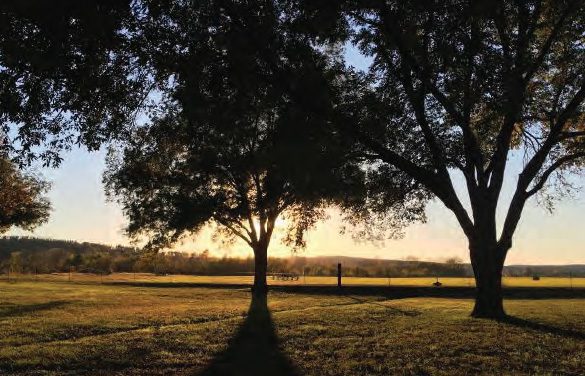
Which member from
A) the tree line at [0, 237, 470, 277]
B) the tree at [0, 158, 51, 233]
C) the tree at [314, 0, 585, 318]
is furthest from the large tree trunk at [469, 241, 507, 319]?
the tree line at [0, 237, 470, 277]

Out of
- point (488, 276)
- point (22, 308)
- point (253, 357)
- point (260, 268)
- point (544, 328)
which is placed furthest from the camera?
point (260, 268)

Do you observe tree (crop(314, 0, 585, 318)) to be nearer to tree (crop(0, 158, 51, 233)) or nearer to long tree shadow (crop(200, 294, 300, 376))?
long tree shadow (crop(200, 294, 300, 376))

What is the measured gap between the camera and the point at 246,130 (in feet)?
48.6

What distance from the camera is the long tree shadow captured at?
11.7 m

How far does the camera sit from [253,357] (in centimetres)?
1341

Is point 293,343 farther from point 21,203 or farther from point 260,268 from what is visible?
point 21,203

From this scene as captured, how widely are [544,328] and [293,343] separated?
8.40m

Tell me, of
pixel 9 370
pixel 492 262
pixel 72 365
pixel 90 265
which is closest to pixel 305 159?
pixel 72 365

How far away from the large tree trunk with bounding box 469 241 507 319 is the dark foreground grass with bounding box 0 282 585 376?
1028mm

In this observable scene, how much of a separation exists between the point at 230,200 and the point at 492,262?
18.7 m

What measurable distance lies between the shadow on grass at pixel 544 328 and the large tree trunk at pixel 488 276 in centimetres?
64

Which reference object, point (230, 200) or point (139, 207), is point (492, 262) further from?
point (139, 207)

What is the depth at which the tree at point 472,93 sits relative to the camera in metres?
14.9

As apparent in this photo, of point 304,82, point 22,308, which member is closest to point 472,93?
point 304,82
